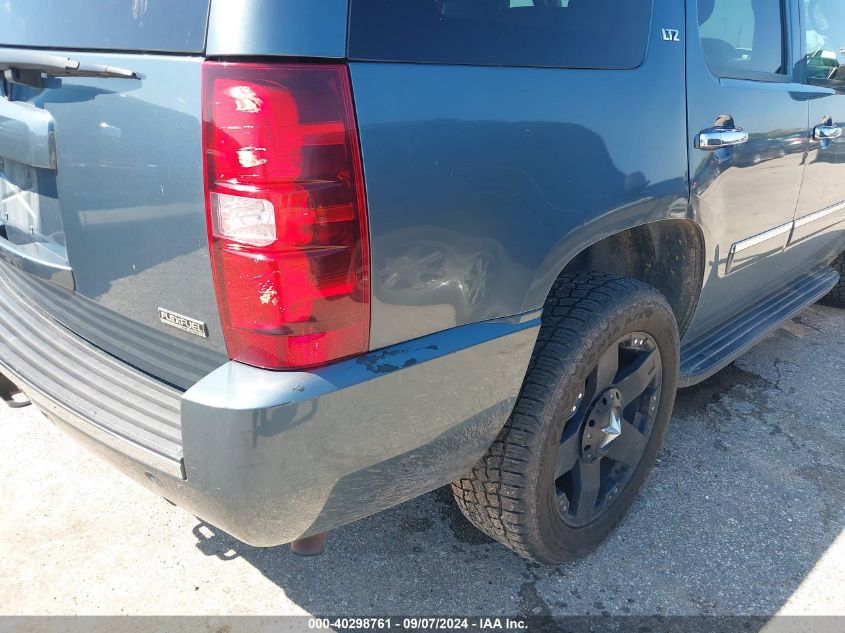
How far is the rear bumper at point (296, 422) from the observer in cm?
129

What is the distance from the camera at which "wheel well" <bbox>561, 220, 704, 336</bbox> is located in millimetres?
2217

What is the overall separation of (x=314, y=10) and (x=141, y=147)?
442 millimetres

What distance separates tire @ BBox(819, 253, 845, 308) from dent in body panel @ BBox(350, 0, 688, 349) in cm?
330

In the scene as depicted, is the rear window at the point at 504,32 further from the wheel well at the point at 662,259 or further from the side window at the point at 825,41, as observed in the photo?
the side window at the point at 825,41

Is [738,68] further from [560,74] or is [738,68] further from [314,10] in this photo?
[314,10]

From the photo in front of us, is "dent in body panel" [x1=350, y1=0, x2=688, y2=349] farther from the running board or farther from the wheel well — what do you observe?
the running board

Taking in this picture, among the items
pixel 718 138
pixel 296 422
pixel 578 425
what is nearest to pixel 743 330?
pixel 718 138

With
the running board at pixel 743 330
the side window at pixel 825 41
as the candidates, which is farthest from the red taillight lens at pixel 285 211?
the side window at pixel 825 41

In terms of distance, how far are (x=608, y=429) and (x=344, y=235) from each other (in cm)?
125

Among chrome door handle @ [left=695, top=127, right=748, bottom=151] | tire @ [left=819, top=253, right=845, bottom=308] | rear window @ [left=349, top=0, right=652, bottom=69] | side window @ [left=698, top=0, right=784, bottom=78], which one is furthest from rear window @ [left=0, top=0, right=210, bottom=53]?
tire @ [left=819, top=253, right=845, bottom=308]

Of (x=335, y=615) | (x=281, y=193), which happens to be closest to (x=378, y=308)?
(x=281, y=193)

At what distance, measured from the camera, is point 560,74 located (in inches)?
63.4

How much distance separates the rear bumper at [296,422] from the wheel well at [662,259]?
0.72 m

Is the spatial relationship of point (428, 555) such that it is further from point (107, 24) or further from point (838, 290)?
point (838, 290)
